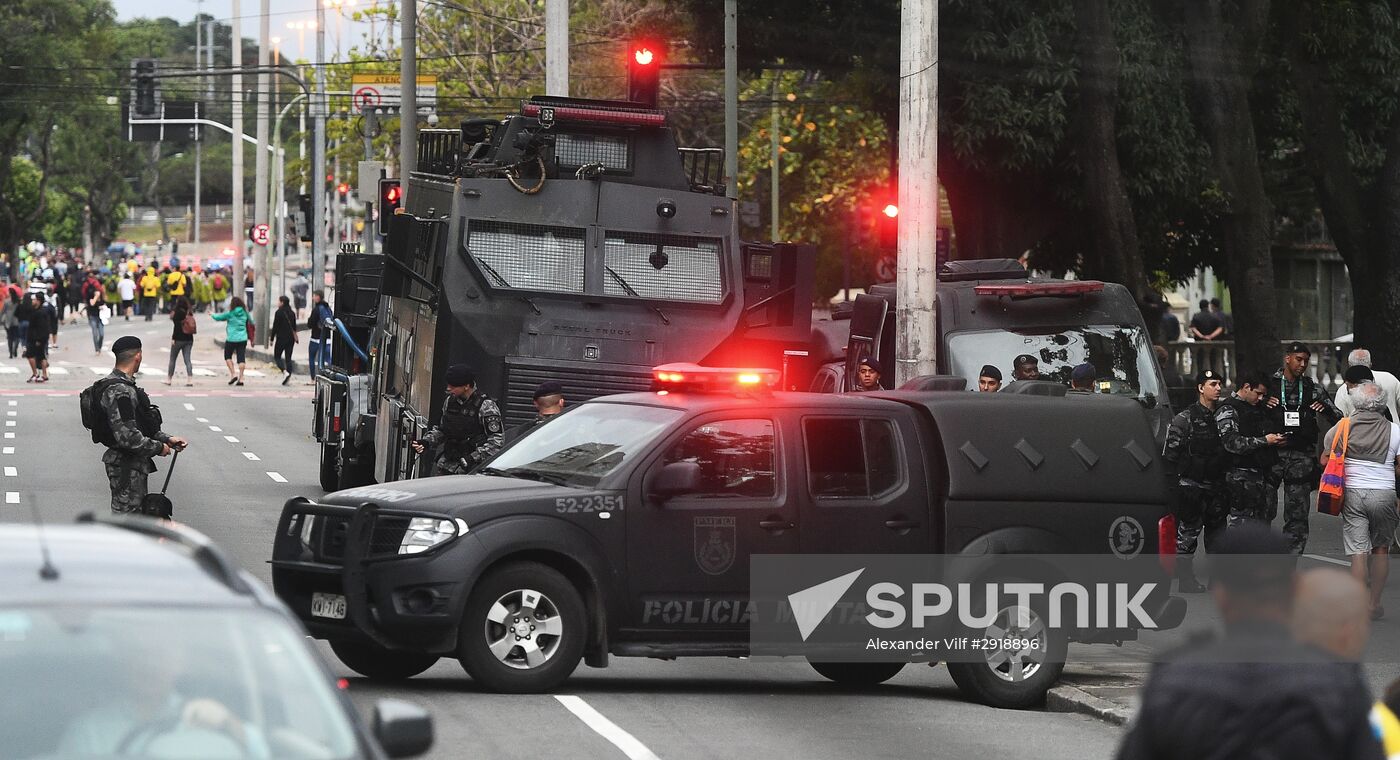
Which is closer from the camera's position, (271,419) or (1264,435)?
(1264,435)

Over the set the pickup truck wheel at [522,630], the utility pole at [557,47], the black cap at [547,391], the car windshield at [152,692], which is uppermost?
the utility pole at [557,47]

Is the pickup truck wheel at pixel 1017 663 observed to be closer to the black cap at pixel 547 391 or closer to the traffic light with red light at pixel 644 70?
the black cap at pixel 547 391

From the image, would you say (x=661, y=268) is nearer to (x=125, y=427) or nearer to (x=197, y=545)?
(x=125, y=427)

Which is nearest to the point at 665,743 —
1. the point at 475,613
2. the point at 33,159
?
the point at 475,613

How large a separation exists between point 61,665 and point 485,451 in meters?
9.93

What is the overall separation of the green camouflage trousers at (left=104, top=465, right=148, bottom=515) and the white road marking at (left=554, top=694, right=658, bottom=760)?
154 inches

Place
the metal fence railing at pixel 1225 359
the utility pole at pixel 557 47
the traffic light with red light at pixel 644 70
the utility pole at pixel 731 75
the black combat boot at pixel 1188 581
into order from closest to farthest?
the black combat boot at pixel 1188 581 < the traffic light with red light at pixel 644 70 < the utility pole at pixel 557 47 < the utility pole at pixel 731 75 < the metal fence railing at pixel 1225 359

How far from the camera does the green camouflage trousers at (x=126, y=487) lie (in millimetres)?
13328

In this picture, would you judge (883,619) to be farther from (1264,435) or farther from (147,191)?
(147,191)

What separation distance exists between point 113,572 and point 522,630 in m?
5.59

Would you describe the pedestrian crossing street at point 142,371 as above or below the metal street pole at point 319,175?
below

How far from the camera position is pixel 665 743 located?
9.72 metres

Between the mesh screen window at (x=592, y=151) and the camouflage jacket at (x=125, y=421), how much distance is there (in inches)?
215

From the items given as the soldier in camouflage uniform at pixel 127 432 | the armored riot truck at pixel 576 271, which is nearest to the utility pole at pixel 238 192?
the armored riot truck at pixel 576 271
